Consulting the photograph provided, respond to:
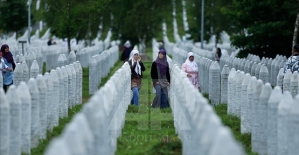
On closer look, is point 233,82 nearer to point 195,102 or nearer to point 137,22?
point 195,102

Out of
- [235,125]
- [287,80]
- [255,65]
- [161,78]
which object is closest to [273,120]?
[235,125]

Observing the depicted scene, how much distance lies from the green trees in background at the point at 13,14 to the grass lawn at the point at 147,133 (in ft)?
113

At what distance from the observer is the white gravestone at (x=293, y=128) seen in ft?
43.4

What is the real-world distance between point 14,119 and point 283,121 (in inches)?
160

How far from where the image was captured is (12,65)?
2441cm

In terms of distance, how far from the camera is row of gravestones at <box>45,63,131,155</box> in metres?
9.32

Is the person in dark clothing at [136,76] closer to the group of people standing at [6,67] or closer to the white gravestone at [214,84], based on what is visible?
the white gravestone at [214,84]

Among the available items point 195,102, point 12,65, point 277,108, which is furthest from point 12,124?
point 12,65

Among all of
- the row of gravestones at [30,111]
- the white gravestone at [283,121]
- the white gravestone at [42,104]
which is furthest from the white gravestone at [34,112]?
the white gravestone at [283,121]

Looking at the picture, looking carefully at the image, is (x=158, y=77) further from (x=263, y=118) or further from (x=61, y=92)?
(x=263, y=118)

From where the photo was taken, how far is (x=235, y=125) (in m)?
19.5

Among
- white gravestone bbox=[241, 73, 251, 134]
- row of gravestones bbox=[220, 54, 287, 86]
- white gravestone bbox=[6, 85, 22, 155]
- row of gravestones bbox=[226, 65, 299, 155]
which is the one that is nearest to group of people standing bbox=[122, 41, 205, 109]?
row of gravestones bbox=[226, 65, 299, 155]

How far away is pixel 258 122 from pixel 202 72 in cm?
1456

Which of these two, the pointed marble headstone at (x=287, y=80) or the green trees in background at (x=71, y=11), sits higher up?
the green trees in background at (x=71, y=11)
